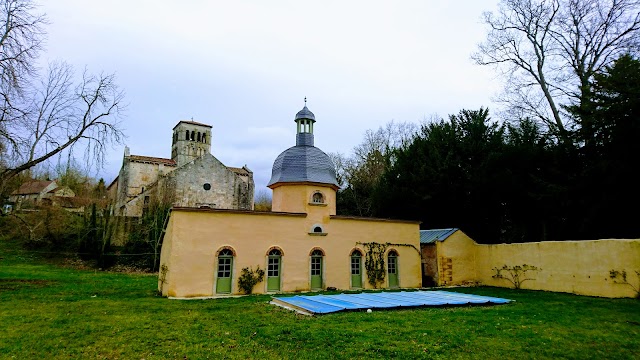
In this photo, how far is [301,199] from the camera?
737 inches

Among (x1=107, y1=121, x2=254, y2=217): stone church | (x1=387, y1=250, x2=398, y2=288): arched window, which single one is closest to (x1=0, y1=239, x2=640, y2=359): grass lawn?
(x1=387, y1=250, x2=398, y2=288): arched window

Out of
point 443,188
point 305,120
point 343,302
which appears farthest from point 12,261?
point 443,188

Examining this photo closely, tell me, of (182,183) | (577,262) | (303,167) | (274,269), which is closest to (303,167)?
(303,167)

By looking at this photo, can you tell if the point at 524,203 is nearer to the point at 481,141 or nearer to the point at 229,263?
the point at 481,141

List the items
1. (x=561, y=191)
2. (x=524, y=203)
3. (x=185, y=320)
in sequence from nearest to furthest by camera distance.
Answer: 1. (x=185, y=320)
2. (x=561, y=191)
3. (x=524, y=203)

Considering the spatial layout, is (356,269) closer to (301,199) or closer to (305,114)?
(301,199)

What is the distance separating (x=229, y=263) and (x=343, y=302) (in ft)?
20.7

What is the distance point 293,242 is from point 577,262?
12418mm

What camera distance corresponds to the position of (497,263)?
20.5m

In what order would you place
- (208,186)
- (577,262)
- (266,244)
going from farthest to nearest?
(208,186) → (266,244) → (577,262)

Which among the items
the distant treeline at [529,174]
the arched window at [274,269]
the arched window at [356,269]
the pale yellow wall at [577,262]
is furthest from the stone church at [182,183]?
the pale yellow wall at [577,262]

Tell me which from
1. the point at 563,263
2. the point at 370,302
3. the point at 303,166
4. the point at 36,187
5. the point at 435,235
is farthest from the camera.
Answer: the point at 36,187

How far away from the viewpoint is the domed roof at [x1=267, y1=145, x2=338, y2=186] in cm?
1906

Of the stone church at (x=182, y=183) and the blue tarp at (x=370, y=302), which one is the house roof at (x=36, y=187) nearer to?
the stone church at (x=182, y=183)
